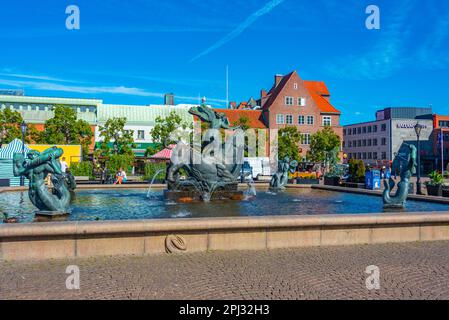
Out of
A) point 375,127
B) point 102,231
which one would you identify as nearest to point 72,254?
point 102,231

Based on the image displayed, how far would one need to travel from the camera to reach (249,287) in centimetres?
586

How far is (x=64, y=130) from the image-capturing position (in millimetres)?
57125

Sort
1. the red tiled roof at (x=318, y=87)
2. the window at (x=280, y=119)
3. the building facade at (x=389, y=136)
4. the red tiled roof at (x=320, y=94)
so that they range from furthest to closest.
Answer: the building facade at (x=389, y=136), the red tiled roof at (x=318, y=87), the red tiled roof at (x=320, y=94), the window at (x=280, y=119)

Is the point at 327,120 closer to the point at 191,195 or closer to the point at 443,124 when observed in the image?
the point at 443,124

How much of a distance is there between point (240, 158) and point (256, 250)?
23.1ft

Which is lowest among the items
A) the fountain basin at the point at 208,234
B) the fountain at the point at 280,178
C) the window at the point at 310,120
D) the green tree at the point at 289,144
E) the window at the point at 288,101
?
the fountain basin at the point at 208,234

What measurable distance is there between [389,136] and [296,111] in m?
Result: 32.3

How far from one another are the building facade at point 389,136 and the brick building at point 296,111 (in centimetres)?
1835

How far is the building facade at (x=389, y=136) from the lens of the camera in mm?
90250

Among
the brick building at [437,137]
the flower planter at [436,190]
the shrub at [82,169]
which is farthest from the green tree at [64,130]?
the brick building at [437,137]

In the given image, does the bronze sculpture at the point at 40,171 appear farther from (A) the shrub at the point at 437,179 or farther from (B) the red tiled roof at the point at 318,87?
(B) the red tiled roof at the point at 318,87

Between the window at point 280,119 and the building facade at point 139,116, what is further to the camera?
the window at point 280,119

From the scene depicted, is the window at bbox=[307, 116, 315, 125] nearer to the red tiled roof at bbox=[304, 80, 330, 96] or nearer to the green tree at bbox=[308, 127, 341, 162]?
the green tree at bbox=[308, 127, 341, 162]
